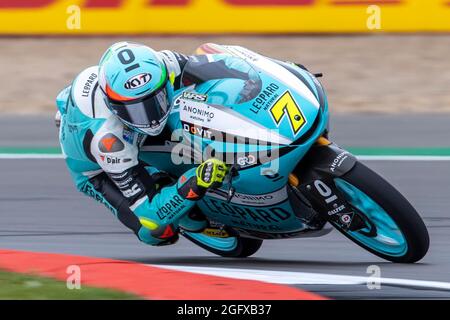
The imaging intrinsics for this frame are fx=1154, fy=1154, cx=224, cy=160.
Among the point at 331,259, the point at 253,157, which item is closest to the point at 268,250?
the point at 331,259

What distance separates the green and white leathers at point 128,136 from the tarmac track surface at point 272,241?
52cm

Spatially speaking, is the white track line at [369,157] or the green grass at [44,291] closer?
the green grass at [44,291]

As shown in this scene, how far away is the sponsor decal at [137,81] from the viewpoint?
19.5ft

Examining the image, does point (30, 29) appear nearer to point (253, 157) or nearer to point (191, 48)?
point (191, 48)

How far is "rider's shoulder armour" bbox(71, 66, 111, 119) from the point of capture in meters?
6.27

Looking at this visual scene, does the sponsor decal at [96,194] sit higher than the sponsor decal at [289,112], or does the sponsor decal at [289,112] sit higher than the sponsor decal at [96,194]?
the sponsor decal at [289,112]

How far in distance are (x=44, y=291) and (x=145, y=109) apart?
3.68 ft

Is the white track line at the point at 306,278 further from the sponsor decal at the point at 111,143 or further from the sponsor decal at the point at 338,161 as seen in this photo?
the sponsor decal at the point at 111,143

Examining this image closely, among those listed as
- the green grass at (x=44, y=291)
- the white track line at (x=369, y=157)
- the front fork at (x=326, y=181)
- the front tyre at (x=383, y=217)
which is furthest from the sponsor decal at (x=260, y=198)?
the white track line at (x=369, y=157)

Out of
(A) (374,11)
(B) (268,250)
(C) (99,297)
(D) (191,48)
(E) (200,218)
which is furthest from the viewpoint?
(D) (191,48)

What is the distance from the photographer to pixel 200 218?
6.72 metres

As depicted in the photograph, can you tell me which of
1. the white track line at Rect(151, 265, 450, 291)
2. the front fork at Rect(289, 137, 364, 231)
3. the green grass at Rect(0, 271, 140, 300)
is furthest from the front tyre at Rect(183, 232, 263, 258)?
the green grass at Rect(0, 271, 140, 300)

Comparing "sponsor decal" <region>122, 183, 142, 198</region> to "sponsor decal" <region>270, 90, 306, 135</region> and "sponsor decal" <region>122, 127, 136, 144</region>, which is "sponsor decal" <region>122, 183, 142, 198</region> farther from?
"sponsor decal" <region>270, 90, 306, 135</region>

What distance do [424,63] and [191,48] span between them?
2849 millimetres
